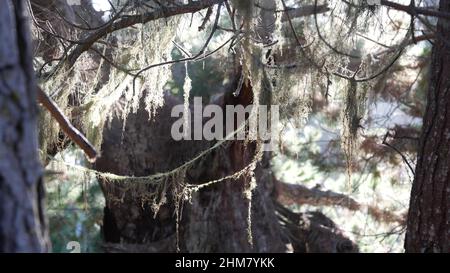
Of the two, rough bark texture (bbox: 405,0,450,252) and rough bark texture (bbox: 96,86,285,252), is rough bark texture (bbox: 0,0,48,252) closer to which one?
rough bark texture (bbox: 405,0,450,252)

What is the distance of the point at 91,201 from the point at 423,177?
5.41 m

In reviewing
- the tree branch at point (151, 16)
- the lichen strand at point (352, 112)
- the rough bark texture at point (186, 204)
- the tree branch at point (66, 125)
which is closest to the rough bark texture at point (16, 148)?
the tree branch at point (66, 125)

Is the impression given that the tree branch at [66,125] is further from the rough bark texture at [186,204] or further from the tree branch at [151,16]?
the rough bark texture at [186,204]

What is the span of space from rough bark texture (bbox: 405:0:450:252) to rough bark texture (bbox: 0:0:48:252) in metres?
2.22

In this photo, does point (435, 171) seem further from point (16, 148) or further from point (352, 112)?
point (16, 148)

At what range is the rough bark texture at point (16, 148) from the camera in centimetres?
118

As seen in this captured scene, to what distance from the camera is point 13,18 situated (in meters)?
1.28

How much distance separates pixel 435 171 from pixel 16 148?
2.30 metres

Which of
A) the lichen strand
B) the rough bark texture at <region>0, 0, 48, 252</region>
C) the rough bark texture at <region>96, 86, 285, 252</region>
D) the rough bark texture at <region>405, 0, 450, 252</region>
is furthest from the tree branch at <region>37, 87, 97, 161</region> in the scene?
the rough bark texture at <region>96, 86, 285, 252</region>

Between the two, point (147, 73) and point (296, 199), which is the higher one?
point (147, 73)

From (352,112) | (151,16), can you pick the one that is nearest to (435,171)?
(352,112)

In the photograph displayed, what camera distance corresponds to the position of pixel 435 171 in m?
3.14
